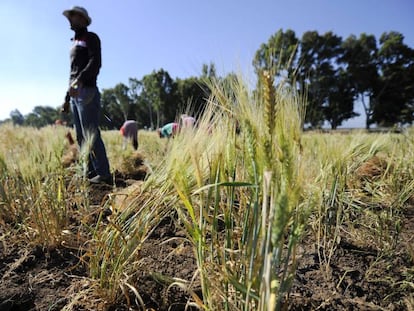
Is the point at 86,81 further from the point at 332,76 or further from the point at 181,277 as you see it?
the point at 332,76

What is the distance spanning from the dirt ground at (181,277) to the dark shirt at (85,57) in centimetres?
137

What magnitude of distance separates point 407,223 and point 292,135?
3.98ft

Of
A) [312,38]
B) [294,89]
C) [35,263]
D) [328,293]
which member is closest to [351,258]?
[328,293]

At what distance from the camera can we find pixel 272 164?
0.50m

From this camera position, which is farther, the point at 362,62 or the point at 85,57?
the point at 362,62

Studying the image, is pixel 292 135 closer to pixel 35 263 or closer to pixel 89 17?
pixel 35 263

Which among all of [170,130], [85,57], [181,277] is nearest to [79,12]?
[85,57]

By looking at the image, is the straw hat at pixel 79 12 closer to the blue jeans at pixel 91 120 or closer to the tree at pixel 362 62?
the blue jeans at pixel 91 120

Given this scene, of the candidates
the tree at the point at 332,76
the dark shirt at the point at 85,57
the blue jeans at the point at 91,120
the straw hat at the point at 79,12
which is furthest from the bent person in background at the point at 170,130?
the tree at the point at 332,76

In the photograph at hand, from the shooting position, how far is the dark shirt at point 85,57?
6.86ft

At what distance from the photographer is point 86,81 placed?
82.7 inches

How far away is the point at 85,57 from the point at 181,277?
2.03 meters

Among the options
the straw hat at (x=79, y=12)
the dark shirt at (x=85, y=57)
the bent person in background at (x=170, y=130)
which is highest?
the straw hat at (x=79, y=12)

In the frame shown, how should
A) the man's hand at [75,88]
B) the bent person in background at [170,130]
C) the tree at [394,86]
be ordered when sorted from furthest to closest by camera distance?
the tree at [394,86]
the man's hand at [75,88]
the bent person in background at [170,130]
